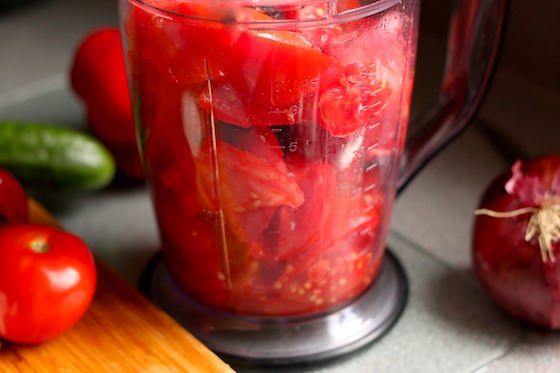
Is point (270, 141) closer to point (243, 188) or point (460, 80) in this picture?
point (243, 188)

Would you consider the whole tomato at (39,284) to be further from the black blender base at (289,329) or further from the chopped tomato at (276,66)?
the chopped tomato at (276,66)

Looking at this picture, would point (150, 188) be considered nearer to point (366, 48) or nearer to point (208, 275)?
point (208, 275)

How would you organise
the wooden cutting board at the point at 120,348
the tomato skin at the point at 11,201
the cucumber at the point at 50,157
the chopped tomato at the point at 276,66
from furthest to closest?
the cucumber at the point at 50,157 → the tomato skin at the point at 11,201 → the wooden cutting board at the point at 120,348 → the chopped tomato at the point at 276,66

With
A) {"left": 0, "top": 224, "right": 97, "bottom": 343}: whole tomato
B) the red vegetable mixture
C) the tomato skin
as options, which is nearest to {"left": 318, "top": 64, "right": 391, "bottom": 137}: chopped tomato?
the red vegetable mixture

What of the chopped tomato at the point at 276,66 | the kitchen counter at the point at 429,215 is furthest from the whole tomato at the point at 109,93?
the chopped tomato at the point at 276,66

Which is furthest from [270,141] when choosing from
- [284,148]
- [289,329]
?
[289,329]

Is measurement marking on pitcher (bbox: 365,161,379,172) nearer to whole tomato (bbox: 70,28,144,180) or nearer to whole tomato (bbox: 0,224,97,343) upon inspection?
whole tomato (bbox: 0,224,97,343)

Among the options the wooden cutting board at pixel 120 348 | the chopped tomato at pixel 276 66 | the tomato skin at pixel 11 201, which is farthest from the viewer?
the tomato skin at pixel 11 201
